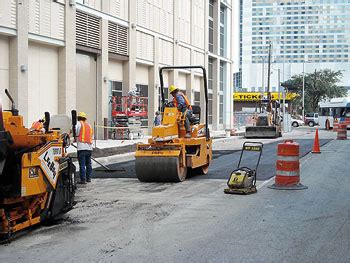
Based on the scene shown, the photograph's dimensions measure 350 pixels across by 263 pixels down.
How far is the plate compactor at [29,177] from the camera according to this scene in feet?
23.7

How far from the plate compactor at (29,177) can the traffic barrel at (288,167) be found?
5095 millimetres

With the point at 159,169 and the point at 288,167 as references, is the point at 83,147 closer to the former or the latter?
the point at 159,169

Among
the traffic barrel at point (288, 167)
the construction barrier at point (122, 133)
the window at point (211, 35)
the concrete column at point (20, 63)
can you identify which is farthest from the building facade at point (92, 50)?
the traffic barrel at point (288, 167)

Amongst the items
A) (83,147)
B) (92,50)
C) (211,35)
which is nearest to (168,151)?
(83,147)

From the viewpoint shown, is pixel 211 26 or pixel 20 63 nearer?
pixel 20 63

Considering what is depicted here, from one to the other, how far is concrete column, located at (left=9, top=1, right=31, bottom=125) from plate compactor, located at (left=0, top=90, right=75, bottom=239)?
48.7 feet

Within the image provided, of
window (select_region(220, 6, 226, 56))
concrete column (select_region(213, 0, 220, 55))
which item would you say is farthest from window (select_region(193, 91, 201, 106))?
window (select_region(220, 6, 226, 56))

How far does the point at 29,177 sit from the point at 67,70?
19815mm

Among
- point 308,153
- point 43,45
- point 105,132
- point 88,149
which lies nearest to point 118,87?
point 105,132

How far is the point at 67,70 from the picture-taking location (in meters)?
26.6

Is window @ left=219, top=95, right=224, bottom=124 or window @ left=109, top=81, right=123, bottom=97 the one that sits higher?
window @ left=109, top=81, right=123, bottom=97

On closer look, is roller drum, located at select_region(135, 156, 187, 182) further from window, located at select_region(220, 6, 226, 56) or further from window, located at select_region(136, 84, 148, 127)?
window, located at select_region(220, 6, 226, 56)

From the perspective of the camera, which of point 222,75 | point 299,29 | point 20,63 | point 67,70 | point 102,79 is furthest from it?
point 299,29

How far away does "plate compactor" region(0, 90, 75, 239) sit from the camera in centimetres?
721
